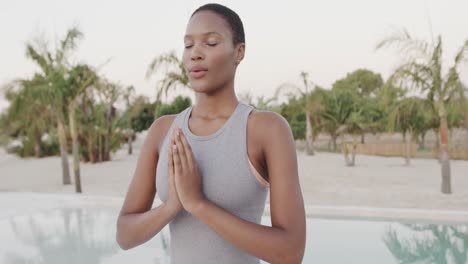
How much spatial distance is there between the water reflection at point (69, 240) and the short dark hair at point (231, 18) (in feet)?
16.3

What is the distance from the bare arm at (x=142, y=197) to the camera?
3.43ft

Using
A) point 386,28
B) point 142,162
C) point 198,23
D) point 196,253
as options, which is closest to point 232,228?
point 196,253

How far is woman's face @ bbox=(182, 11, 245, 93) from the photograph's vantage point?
3.29ft

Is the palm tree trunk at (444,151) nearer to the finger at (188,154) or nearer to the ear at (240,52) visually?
the ear at (240,52)

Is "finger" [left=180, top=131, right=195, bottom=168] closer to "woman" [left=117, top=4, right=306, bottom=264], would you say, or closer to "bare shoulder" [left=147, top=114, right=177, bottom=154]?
"woman" [left=117, top=4, right=306, bottom=264]

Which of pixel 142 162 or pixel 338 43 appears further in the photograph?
pixel 338 43

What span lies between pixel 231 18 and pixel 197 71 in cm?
16

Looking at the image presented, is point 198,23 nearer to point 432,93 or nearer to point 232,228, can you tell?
point 232,228

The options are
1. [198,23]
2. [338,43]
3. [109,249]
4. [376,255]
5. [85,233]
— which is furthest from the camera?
[338,43]

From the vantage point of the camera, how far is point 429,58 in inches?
376

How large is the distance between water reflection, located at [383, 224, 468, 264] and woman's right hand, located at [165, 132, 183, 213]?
5.53m

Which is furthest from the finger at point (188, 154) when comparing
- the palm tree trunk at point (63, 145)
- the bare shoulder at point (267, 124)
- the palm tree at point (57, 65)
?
the palm tree trunk at point (63, 145)

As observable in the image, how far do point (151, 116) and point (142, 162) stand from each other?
30.0 metres

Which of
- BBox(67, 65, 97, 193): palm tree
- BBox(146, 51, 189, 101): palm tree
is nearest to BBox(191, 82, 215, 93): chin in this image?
BBox(146, 51, 189, 101): palm tree
